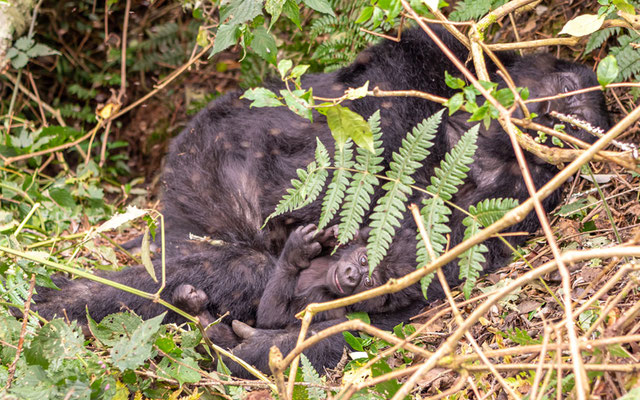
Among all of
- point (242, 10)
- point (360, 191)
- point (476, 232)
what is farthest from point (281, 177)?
Result: point (476, 232)

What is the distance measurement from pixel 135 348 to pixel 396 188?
950 millimetres

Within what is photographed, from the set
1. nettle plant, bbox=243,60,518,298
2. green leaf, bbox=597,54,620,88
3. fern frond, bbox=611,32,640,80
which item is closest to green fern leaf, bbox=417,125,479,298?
nettle plant, bbox=243,60,518,298

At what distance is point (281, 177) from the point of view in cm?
279

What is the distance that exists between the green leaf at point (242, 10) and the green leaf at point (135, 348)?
46.3 inches

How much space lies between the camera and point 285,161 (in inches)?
110

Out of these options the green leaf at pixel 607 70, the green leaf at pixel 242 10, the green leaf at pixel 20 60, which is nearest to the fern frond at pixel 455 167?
the green leaf at pixel 607 70

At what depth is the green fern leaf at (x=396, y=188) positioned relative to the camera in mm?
1852

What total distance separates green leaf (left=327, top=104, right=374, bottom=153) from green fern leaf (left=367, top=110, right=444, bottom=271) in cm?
15

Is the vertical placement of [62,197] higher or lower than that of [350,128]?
lower

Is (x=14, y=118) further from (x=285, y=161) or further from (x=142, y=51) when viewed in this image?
(x=285, y=161)

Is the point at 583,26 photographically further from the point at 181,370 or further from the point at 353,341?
the point at 181,370

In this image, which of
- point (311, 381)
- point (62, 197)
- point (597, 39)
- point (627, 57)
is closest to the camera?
point (311, 381)

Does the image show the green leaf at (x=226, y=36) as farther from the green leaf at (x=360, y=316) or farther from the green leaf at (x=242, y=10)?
the green leaf at (x=360, y=316)

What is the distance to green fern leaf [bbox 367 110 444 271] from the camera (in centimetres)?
185
